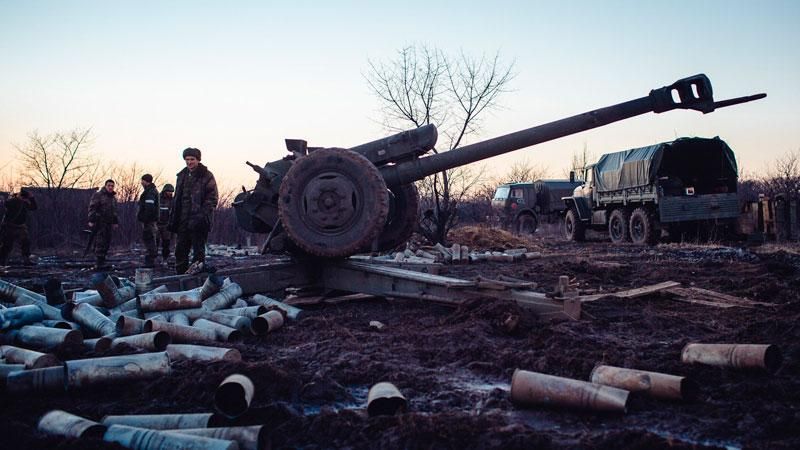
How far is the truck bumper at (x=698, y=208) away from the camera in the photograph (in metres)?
17.1

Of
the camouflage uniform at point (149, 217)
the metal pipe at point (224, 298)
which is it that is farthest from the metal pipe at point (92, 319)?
the camouflage uniform at point (149, 217)

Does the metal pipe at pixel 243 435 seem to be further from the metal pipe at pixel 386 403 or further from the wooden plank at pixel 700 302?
the wooden plank at pixel 700 302

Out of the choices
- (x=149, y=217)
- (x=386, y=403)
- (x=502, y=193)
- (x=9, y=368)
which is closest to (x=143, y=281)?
(x=9, y=368)

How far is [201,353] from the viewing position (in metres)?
4.50

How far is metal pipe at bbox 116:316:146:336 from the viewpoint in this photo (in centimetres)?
521

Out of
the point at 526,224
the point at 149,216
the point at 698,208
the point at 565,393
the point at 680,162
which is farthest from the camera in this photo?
the point at 526,224

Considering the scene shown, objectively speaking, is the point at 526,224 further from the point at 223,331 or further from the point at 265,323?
the point at 223,331

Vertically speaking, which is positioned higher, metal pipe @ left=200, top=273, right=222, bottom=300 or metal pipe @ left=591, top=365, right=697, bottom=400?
metal pipe @ left=200, top=273, right=222, bottom=300

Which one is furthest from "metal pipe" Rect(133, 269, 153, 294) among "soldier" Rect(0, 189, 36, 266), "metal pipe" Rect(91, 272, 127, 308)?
"soldier" Rect(0, 189, 36, 266)

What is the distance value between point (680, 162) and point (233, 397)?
17.9 metres

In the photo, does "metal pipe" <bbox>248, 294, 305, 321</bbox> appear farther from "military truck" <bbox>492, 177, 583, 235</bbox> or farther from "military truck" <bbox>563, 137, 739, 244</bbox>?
"military truck" <bbox>492, 177, 583, 235</bbox>

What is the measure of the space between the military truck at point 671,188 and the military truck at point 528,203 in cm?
614

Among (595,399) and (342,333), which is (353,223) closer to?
(342,333)

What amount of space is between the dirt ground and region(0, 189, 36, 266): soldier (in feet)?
37.3
